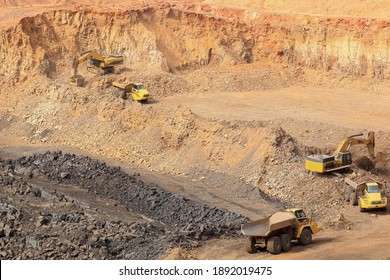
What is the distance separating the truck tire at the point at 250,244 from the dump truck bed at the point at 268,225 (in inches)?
15.5

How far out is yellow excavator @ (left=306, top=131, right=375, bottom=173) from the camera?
129 ft

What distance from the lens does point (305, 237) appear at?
1309 inches

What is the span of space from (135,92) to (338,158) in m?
14.9

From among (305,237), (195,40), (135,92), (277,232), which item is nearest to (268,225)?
(277,232)

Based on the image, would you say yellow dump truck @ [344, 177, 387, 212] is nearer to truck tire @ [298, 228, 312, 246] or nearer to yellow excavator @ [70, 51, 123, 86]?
truck tire @ [298, 228, 312, 246]

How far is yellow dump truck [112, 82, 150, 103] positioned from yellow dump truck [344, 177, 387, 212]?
15.4m

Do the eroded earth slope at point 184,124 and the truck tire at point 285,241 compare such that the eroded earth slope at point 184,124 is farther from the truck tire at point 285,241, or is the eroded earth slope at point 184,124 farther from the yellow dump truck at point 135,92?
the yellow dump truck at point 135,92

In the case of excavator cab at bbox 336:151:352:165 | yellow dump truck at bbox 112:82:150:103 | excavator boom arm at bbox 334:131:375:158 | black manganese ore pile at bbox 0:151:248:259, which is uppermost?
yellow dump truck at bbox 112:82:150:103

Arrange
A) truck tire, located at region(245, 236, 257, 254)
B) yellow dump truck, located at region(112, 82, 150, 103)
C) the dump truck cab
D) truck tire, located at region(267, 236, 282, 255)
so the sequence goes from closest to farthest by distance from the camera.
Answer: truck tire, located at region(267, 236, 282, 255) → truck tire, located at region(245, 236, 257, 254) → the dump truck cab → yellow dump truck, located at region(112, 82, 150, 103)

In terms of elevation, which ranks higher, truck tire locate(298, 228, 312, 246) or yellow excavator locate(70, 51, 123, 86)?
yellow excavator locate(70, 51, 123, 86)

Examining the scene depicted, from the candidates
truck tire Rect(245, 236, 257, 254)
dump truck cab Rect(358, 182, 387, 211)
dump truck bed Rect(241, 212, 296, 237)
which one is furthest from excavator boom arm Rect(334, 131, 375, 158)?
truck tire Rect(245, 236, 257, 254)

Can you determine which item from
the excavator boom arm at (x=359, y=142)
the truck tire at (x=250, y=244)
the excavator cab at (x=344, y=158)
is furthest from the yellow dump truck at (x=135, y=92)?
the truck tire at (x=250, y=244)

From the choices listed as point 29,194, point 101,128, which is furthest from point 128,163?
point 29,194

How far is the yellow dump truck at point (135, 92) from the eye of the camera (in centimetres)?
5116
